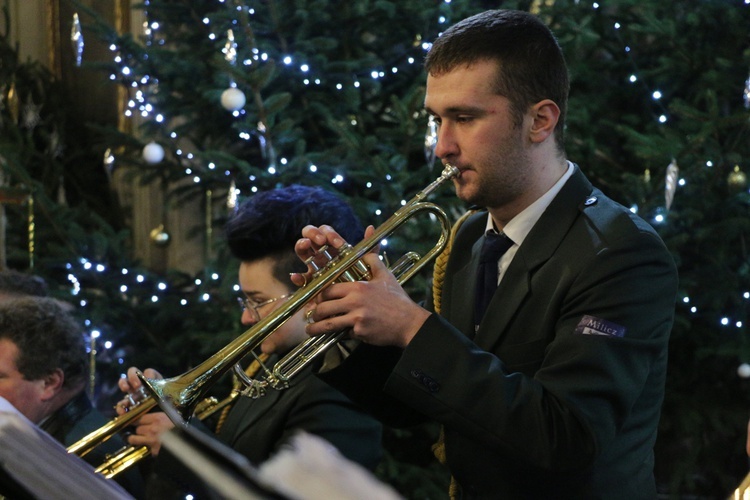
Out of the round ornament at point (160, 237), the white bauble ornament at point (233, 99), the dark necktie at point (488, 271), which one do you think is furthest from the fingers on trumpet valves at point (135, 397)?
the round ornament at point (160, 237)

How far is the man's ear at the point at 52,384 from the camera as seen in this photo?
3.18 metres

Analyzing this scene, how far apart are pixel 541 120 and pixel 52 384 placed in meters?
1.87

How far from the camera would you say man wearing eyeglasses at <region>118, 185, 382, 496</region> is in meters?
2.71

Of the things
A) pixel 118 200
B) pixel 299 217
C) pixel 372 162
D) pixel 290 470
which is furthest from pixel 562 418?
pixel 118 200

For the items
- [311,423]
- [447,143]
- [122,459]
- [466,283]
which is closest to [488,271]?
[466,283]

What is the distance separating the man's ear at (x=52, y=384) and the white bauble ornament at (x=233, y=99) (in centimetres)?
143

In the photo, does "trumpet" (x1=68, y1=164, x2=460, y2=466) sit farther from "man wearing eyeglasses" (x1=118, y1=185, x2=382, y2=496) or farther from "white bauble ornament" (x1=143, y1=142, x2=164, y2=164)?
"white bauble ornament" (x1=143, y1=142, x2=164, y2=164)

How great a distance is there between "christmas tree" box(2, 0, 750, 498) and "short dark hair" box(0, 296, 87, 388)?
1.08 metres

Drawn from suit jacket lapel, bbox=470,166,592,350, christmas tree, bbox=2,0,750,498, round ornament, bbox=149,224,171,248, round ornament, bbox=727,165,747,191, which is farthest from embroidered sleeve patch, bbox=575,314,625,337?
round ornament, bbox=149,224,171,248

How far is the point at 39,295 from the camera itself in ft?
12.3

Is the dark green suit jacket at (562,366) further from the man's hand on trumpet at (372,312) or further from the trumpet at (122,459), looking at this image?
the trumpet at (122,459)

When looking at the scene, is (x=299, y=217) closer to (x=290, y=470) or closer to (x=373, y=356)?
(x=373, y=356)

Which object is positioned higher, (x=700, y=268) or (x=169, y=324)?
(x=169, y=324)

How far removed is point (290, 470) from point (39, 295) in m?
3.00
